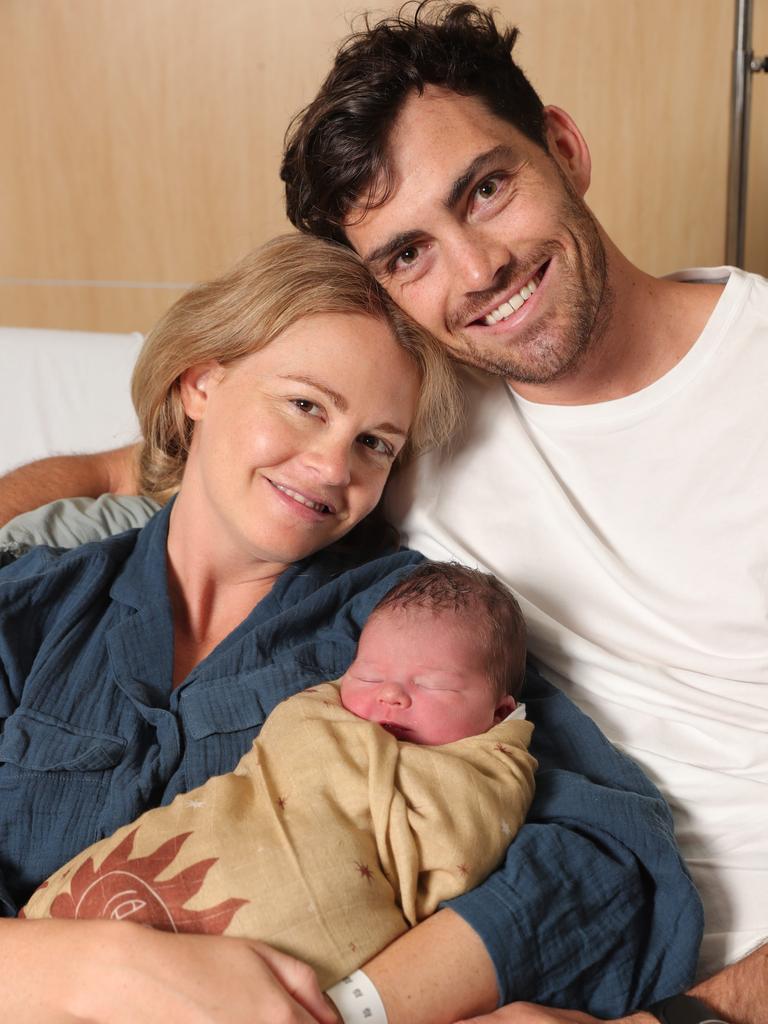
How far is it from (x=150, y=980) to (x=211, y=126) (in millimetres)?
3335

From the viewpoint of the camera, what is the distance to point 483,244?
1.75m

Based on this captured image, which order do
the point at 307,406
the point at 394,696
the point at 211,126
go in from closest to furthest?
1. the point at 394,696
2. the point at 307,406
3. the point at 211,126

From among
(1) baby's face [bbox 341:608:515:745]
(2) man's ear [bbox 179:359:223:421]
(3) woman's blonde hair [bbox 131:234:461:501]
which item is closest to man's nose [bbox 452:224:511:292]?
(3) woman's blonde hair [bbox 131:234:461:501]

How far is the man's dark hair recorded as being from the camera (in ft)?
5.81

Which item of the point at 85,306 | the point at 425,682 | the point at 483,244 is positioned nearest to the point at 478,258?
the point at 483,244

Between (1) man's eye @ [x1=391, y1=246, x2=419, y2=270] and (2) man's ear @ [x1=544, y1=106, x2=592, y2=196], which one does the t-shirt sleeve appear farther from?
(2) man's ear @ [x1=544, y1=106, x2=592, y2=196]

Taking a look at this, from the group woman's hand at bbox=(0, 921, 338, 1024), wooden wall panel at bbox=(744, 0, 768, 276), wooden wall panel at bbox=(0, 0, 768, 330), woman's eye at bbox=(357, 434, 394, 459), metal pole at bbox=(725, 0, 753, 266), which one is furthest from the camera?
wooden wall panel at bbox=(0, 0, 768, 330)

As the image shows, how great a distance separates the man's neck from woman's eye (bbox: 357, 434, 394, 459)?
28cm

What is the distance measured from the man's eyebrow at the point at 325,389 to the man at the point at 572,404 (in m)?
0.24

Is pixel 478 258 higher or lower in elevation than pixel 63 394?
higher

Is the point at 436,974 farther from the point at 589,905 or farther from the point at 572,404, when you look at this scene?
the point at 572,404

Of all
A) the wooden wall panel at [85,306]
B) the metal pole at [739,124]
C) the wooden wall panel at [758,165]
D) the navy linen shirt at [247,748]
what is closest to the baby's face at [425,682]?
the navy linen shirt at [247,748]

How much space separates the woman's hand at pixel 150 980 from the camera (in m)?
1.18

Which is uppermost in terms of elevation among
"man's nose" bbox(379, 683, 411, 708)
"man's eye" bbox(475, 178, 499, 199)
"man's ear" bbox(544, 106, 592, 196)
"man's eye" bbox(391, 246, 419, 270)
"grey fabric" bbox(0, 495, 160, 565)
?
"man's ear" bbox(544, 106, 592, 196)
